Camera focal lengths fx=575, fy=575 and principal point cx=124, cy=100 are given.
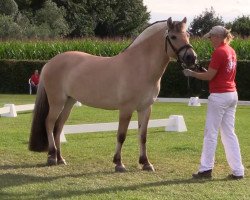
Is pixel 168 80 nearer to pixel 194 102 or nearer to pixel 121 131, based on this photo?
pixel 194 102

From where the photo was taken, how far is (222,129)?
8172 mm

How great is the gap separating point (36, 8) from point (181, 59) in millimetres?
59604

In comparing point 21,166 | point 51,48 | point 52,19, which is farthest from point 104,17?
point 21,166

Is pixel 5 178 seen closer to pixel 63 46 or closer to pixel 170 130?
pixel 170 130

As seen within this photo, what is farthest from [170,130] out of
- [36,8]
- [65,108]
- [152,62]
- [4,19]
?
[36,8]

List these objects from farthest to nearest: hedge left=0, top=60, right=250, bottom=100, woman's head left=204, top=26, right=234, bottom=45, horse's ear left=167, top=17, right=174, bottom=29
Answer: hedge left=0, top=60, right=250, bottom=100, horse's ear left=167, top=17, right=174, bottom=29, woman's head left=204, top=26, right=234, bottom=45

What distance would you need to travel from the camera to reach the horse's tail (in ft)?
31.1

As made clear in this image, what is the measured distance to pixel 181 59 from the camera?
8.06m

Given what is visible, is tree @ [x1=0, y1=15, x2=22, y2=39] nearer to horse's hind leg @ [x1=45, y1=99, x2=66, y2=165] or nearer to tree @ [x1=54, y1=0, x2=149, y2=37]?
tree @ [x1=54, y1=0, x2=149, y2=37]

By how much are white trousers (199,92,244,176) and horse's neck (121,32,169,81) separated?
0.93 meters

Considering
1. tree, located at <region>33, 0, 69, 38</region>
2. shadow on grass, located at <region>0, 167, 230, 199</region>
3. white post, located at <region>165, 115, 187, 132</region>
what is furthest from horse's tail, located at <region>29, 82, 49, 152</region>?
tree, located at <region>33, 0, 69, 38</region>

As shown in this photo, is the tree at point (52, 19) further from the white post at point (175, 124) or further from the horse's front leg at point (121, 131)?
the horse's front leg at point (121, 131)

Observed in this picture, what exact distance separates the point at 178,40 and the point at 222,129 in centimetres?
141

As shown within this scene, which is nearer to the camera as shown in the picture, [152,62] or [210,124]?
[210,124]
